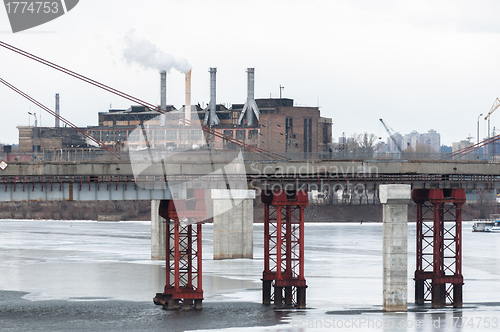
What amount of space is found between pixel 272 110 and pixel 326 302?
130101 mm

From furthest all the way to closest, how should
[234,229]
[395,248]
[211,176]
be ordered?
[234,229], [211,176], [395,248]

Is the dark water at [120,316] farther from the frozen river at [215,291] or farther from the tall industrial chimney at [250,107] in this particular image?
the tall industrial chimney at [250,107]

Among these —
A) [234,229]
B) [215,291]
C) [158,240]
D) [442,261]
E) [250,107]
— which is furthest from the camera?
[250,107]

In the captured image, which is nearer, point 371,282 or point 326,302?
point 326,302

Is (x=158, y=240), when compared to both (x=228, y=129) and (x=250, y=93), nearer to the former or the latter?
(x=228, y=129)

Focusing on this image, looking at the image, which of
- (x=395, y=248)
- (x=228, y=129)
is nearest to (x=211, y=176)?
(x=395, y=248)

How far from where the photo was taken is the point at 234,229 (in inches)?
3504

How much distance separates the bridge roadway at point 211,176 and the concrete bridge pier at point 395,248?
4.39 meters

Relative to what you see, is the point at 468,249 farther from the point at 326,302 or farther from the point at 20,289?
the point at 20,289

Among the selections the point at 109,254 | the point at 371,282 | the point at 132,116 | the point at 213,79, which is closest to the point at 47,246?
the point at 109,254

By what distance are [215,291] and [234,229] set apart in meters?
27.2

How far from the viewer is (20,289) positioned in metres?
63.3

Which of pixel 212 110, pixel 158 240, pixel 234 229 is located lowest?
pixel 158 240

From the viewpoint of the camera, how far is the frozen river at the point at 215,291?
1865 inches
